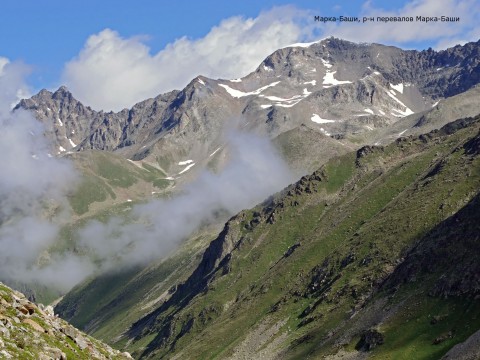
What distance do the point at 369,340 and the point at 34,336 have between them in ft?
393

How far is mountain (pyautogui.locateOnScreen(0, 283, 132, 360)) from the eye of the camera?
143 ft

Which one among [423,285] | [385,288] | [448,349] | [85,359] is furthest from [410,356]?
[85,359]

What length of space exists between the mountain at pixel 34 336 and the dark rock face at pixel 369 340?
336ft

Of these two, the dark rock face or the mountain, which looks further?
the dark rock face

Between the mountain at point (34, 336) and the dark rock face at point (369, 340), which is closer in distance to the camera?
the mountain at point (34, 336)

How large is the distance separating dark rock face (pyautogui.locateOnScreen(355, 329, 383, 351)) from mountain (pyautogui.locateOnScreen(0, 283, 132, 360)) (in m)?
103

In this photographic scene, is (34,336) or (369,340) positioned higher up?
(34,336)

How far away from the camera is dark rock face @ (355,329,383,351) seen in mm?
151000

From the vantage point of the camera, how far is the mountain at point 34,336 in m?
43.6

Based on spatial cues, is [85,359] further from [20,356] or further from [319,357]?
[319,357]

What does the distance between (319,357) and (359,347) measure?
1163 centimetres

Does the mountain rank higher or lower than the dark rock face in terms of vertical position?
higher

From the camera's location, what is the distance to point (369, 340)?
15475cm

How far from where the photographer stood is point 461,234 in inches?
7087
